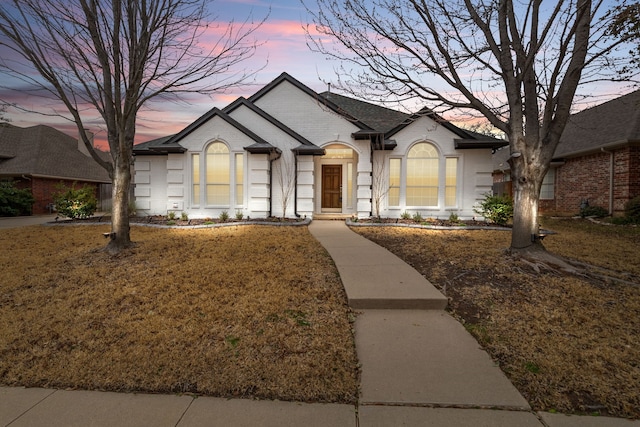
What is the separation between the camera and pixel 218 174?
1355cm

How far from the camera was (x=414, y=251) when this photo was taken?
7.63 meters

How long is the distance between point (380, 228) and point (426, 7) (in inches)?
272

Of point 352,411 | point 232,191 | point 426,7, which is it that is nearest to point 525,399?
point 352,411

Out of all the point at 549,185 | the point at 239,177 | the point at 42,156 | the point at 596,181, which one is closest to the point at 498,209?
the point at 596,181

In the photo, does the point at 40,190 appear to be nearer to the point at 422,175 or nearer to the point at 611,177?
the point at 422,175

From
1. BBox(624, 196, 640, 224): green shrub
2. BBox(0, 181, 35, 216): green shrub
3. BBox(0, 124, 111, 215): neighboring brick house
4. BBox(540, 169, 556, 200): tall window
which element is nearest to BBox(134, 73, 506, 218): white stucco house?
BBox(624, 196, 640, 224): green shrub

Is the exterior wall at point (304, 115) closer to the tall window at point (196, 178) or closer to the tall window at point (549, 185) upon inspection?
the tall window at point (196, 178)

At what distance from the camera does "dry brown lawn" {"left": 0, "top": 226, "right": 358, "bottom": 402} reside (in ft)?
9.45

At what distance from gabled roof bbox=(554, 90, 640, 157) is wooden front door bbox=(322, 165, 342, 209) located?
10.3 metres

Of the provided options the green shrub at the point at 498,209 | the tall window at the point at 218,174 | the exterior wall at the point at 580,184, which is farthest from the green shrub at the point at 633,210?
the tall window at the point at 218,174

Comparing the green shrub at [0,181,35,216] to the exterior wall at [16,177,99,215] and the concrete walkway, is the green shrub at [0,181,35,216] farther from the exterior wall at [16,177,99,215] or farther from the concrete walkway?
the concrete walkway

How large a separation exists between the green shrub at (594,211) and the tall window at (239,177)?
651 inches

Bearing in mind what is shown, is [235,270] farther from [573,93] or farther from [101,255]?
[573,93]

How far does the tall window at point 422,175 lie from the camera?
45.1 feet
